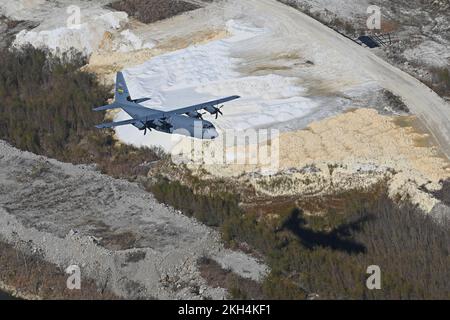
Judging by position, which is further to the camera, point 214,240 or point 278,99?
point 278,99

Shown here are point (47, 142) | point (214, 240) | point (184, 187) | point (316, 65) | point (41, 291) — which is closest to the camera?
point (41, 291)

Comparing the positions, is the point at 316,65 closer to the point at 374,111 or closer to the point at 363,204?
the point at 374,111

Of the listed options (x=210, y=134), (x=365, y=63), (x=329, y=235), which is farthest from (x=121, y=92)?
(x=365, y=63)

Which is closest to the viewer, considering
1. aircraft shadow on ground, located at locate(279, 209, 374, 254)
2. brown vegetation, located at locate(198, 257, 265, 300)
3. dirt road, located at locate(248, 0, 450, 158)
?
brown vegetation, located at locate(198, 257, 265, 300)

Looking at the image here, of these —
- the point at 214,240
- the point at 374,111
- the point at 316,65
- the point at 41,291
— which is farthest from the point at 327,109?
the point at 41,291

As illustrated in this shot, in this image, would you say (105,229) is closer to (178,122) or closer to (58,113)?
(178,122)

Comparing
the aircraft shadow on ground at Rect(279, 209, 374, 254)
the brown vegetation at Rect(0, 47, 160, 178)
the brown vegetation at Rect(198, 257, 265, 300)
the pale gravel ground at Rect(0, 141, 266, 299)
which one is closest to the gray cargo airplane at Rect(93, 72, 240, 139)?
the brown vegetation at Rect(0, 47, 160, 178)

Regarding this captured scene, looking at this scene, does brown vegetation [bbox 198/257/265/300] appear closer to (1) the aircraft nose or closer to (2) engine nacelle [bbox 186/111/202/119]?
(1) the aircraft nose

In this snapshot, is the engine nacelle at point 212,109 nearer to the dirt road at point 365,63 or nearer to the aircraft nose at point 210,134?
the aircraft nose at point 210,134
